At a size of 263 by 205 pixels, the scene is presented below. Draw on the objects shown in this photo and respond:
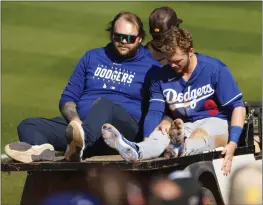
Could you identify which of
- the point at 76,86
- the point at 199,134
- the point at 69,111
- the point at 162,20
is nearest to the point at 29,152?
the point at 69,111

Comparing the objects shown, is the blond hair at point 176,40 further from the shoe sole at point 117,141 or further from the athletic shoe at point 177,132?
the shoe sole at point 117,141

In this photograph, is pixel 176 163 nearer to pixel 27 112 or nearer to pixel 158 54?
pixel 158 54

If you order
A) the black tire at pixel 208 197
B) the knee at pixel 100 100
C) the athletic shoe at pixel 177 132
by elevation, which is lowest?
the black tire at pixel 208 197

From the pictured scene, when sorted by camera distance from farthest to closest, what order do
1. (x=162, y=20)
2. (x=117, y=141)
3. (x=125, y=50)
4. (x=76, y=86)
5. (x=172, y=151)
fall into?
(x=162, y=20) < (x=76, y=86) < (x=125, y=50) < (x=172, y=151) < (x=117, y=141)

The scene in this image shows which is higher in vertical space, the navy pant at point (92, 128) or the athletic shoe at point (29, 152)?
the navy pant at point (92, 128)

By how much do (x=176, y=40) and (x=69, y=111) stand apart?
1028mm

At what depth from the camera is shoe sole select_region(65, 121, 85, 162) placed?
5.62 metres

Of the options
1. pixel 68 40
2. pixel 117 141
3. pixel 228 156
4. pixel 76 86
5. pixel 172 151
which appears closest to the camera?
pixel 117 141

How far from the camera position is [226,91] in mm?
6215

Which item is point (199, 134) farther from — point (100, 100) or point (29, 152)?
point (29, 152)

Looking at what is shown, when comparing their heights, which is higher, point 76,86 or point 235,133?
point 76,86

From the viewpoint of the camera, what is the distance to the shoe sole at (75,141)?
562cm

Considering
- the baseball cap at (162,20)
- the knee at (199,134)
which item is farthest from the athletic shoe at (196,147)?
the baseball cap at (162,20)

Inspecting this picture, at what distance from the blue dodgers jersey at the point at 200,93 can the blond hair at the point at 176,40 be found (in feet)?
0.93
